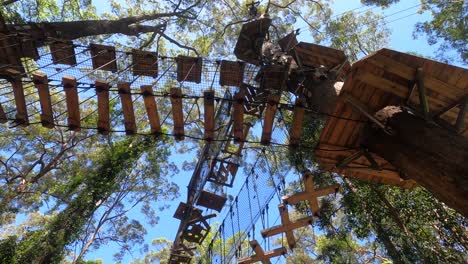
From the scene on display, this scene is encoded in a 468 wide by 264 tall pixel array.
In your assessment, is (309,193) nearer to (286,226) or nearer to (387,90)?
(286,226)

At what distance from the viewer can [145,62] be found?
4977 mm

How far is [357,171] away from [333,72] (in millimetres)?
1549

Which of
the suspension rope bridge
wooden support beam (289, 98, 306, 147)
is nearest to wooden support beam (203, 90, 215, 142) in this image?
the suspension rope bridge

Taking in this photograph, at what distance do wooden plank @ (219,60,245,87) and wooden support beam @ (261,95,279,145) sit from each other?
136 centimetres

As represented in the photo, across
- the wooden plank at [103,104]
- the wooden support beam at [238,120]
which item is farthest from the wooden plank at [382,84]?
A: the wooden plank at [103,104]

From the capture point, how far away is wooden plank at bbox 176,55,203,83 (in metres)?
4.90

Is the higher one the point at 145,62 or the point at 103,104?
the point at 145,62

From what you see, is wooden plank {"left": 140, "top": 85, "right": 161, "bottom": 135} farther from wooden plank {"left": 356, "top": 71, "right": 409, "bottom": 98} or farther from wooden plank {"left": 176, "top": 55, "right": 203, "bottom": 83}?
wooden plank {"left": 356, "top": 71, "right": 409, "bottom": 98}

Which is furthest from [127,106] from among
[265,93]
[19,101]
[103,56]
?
[265,93]

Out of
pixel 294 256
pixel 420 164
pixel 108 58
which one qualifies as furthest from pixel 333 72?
pixel 294 256

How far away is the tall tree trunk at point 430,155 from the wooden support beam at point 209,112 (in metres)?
1.90

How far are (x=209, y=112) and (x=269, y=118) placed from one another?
75 centimetres

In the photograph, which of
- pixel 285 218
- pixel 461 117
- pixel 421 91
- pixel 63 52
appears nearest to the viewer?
pixel 461 117

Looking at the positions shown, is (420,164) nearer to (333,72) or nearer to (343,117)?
(343,117)
